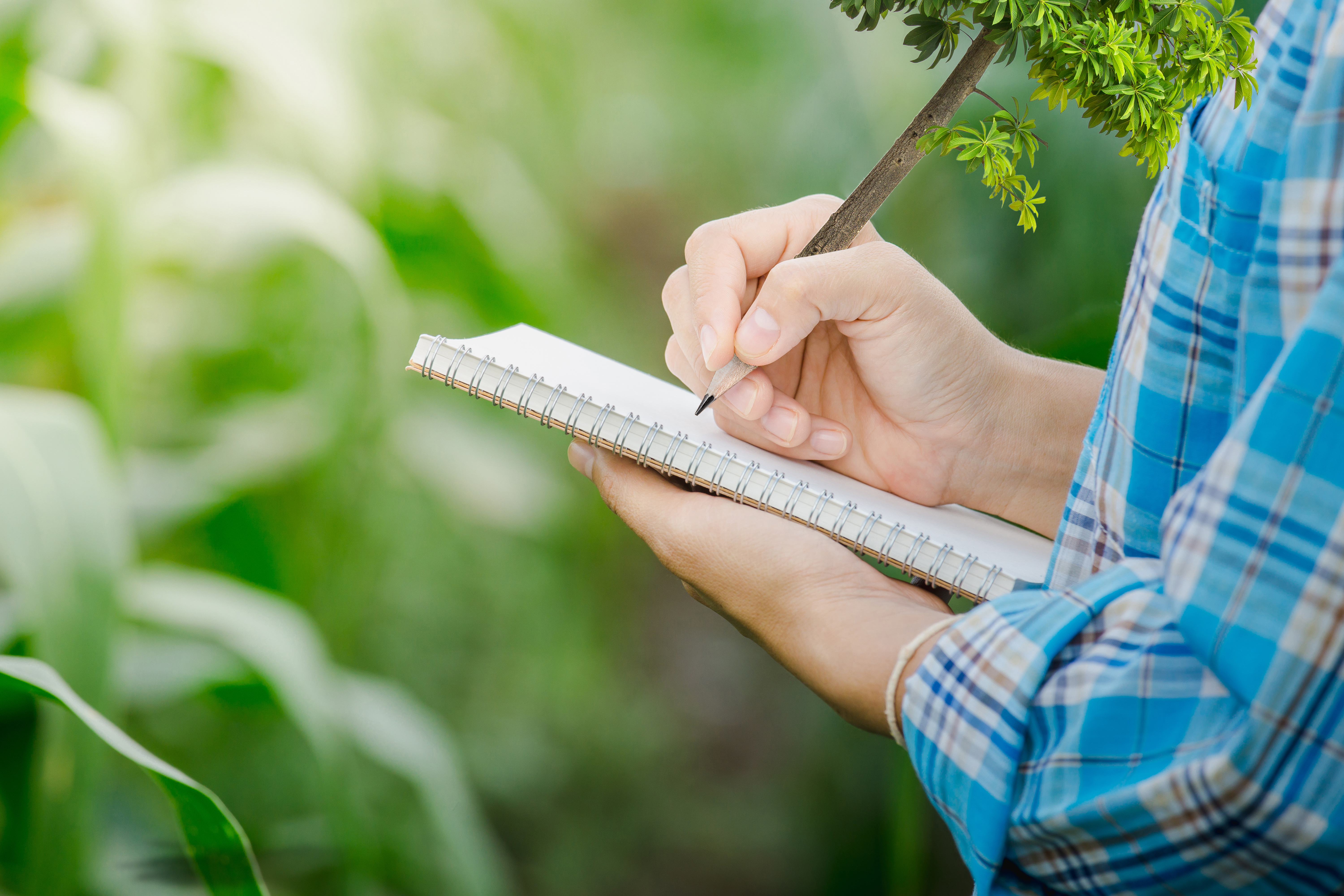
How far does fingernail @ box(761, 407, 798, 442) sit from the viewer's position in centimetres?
48

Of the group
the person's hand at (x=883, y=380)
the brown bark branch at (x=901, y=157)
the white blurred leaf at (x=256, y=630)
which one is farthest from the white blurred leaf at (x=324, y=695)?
the brown bark branch at (x=901, y=157)

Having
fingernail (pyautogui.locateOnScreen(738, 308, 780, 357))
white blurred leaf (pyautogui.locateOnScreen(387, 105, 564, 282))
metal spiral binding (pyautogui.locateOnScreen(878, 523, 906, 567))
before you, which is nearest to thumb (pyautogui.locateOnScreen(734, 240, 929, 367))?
fingernail (pyautogui.locateOnScreen(738, 308, 780, 357))

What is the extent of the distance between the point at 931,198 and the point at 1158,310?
541 millimetres

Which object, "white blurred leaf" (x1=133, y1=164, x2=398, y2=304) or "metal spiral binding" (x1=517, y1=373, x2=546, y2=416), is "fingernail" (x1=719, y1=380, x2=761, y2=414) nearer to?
"metal spiral binding" (x1=517, y1=373, x2=546, y2=416)

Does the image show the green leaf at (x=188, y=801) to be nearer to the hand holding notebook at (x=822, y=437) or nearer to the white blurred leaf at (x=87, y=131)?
the hand holding notebook at (x=822, y=437)

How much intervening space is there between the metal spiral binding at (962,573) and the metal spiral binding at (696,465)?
0.12 meters

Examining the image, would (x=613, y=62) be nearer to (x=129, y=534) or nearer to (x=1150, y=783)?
(x=129, y=534)

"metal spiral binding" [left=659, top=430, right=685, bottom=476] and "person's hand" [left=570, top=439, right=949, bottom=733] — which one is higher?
"metal spiral binding" [left=659, top=430, right=685, bottom=476]

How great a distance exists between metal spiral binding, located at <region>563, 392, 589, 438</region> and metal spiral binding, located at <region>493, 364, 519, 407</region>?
0.10ft

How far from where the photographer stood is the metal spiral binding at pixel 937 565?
16.2 inches

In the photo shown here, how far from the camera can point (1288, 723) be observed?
23cm

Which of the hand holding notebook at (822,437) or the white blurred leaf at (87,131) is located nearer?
the hand holding notebook at (822,437)

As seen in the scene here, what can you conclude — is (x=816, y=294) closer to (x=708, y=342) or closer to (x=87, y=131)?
(x=708, y=342)

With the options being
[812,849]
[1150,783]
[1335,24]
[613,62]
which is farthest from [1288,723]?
[613,62]
